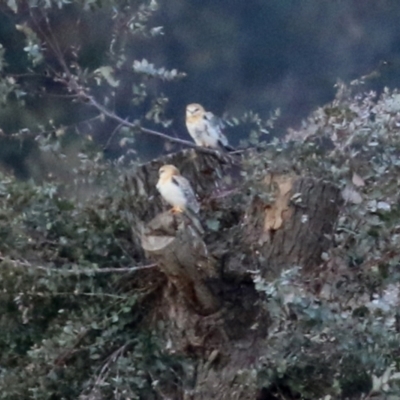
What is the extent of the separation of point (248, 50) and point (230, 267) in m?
1.31

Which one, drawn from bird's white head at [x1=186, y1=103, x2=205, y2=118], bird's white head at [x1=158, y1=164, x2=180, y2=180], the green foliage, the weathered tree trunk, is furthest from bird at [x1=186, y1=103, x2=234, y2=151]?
the green foliage

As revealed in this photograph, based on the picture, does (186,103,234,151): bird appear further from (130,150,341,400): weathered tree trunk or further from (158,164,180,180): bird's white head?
(130,150,341,400): weathered tree trunk

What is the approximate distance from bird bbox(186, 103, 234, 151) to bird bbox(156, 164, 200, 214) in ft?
1.50

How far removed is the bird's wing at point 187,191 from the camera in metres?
3.00

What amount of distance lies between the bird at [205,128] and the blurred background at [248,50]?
0.06m

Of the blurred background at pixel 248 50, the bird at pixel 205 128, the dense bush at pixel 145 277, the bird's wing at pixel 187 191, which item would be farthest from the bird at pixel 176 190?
the blurred background at pixel 248 50

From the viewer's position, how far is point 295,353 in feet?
8.74

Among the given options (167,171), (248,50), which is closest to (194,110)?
(248,50)

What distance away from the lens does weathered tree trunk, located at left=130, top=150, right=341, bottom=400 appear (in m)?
2.75

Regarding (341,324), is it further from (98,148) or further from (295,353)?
(98,148)

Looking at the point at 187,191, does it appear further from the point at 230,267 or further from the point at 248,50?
the point at 248,50

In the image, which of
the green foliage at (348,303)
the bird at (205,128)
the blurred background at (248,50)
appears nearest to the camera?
the green foliage at (348,303)

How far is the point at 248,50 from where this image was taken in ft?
12.8

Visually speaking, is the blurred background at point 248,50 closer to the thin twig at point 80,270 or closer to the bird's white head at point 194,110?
the bird's white head at point 194,110
